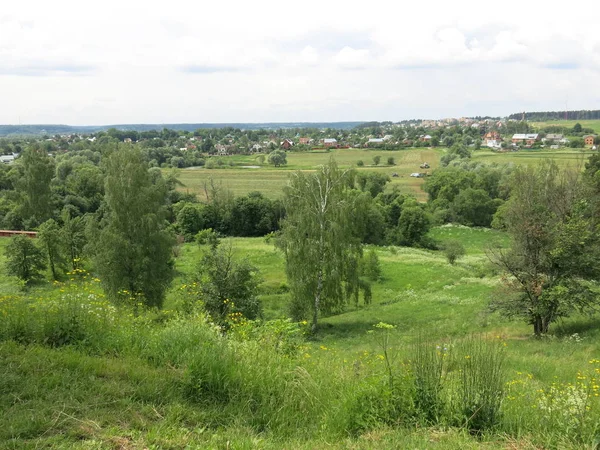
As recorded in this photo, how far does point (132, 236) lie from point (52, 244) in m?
12.7

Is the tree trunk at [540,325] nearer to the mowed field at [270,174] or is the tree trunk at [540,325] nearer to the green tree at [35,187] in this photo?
the mowed field at [270,174]

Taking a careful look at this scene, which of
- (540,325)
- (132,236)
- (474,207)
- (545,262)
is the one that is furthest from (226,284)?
(474,207)

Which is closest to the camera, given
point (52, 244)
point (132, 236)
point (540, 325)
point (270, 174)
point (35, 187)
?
point (540, 325)

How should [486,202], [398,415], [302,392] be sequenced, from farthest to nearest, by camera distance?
[486,202], [302,392], [398,415]

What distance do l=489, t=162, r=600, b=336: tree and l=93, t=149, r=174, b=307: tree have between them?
51.7 feet

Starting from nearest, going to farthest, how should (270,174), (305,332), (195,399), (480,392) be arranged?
(480,392)
(195,399)
(305,332)
(270,174)

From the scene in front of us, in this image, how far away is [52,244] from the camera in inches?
1257

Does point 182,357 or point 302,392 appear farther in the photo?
point 182,357

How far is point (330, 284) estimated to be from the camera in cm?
2297

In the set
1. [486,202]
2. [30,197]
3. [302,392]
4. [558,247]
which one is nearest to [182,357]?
[302,392]

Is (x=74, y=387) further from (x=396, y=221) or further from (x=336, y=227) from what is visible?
(x=396, y=221)

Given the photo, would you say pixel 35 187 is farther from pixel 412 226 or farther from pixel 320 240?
pixel 412 226

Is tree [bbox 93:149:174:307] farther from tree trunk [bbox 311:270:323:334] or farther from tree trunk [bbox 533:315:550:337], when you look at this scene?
tree trunk [bbox 533:315:550:337]

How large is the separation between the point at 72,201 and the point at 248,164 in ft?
233
